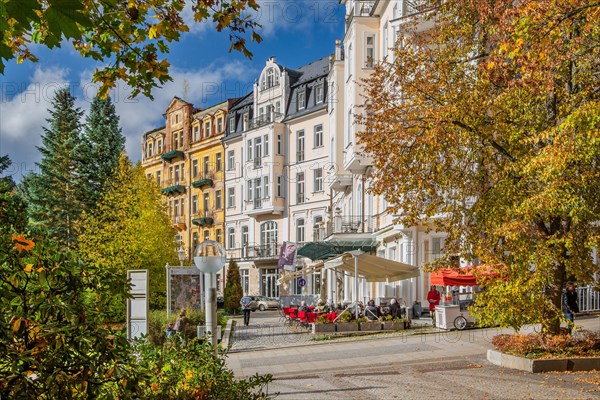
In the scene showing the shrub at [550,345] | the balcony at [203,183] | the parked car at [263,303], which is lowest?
the parked car at [263,303]

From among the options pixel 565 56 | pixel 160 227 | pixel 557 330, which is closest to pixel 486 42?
pixel 565 56

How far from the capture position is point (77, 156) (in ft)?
156

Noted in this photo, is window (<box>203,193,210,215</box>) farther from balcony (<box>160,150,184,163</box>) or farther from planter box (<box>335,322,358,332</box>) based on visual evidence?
planter box (<box>335,322,358,332</box>)

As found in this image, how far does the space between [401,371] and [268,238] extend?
1752 inches

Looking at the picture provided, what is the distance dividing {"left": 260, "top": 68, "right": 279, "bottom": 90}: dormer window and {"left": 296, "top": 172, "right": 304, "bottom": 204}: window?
8.45 m

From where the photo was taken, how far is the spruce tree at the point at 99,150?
47.1m

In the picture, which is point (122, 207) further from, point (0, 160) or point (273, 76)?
point (273, 76)

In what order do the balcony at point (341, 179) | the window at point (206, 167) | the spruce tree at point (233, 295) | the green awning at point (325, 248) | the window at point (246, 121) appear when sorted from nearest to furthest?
the green awning at point (325, 248), the balcony at point (341, 179), the spruce tree at point (233, 295), the window at point (246, 121), the window at point (206, 167)

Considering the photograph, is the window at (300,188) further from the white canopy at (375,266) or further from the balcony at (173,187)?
the white canopy at (375,266)

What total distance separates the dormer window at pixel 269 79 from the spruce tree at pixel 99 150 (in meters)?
14.3

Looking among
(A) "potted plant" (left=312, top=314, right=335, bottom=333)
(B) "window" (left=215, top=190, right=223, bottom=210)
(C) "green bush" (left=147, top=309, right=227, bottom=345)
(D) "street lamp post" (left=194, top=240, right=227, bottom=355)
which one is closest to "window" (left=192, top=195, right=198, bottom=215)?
(B) "window" (left=215, top=190, right=223, bottom=210)

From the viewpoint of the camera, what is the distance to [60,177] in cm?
4606

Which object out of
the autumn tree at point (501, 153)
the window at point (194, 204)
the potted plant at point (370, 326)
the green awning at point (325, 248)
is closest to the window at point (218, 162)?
the window at point (194, 204)

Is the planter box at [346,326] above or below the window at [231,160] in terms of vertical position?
below
